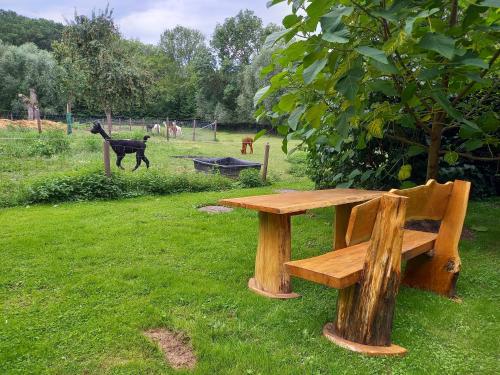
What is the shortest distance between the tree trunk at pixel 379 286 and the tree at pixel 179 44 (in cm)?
6690

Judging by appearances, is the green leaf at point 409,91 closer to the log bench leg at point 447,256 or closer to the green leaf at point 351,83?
the green leaf at point 351,83

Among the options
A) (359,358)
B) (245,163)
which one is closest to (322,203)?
(359,358)

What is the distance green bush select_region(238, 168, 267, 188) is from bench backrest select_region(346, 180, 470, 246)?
600cm

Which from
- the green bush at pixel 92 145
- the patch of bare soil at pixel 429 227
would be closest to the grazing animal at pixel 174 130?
the green bush at pixel 92 145

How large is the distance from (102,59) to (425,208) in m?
21.4

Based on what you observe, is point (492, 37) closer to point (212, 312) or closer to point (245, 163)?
point (212, 312)

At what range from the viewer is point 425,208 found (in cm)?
296

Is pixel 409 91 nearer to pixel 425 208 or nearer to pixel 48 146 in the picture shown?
pixel 425 208

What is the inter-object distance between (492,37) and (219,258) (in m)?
2.92

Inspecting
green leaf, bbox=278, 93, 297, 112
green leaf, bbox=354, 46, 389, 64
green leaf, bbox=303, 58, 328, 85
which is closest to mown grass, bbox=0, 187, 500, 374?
green leaf, bbox=278, 93, 297, 112

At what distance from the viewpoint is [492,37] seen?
99.3 inches

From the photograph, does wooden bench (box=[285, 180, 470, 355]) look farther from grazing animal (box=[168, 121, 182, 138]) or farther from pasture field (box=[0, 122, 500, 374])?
grazing animal (box=[168, 121, 182, 138])

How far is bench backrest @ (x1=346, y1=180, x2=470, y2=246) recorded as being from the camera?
222 centimetres

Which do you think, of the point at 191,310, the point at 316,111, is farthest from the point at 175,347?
the point at 316,111
